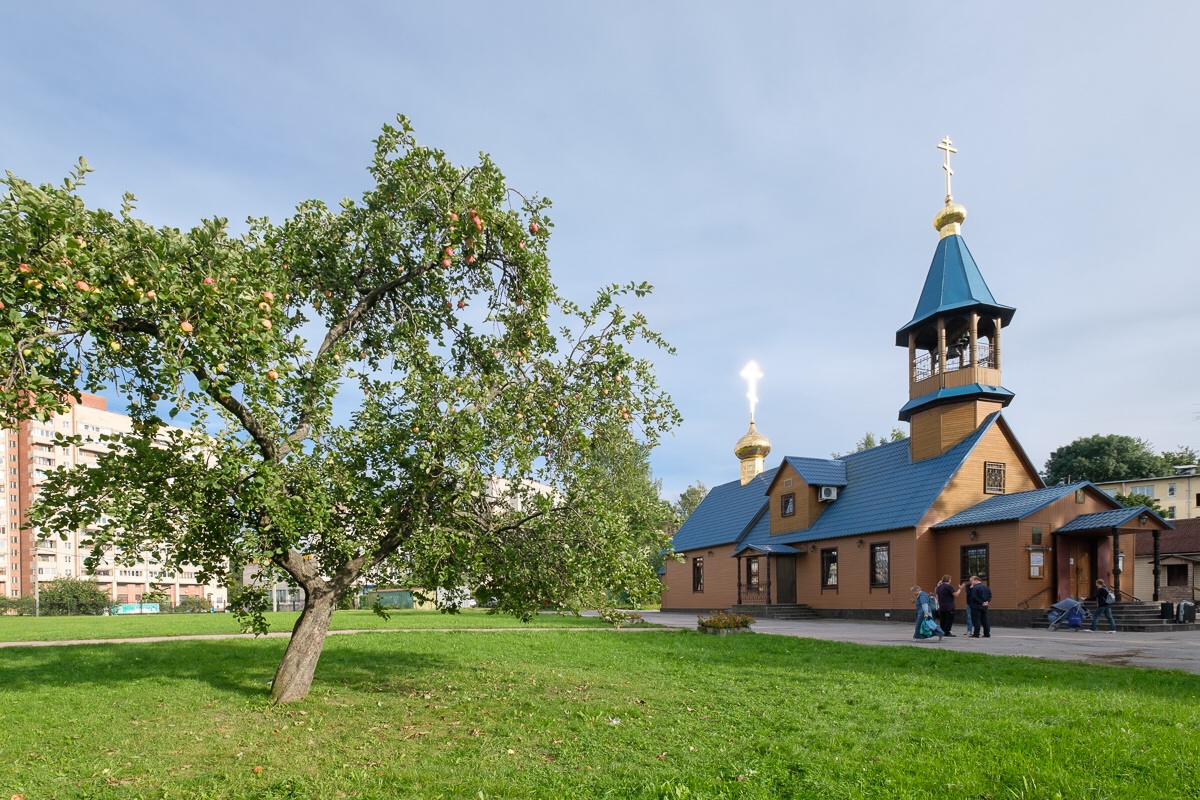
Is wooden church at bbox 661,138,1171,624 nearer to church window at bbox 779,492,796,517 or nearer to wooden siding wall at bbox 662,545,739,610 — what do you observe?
church window at bbox 779,492,796,517

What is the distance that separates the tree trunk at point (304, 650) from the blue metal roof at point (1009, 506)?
21.8m

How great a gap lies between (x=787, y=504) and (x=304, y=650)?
91.1 feet

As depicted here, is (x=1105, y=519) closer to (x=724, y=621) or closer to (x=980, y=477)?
(x=980, y=477)

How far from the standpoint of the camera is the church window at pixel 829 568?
3070cm

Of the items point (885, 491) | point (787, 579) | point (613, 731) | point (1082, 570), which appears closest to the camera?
point (613, 731)

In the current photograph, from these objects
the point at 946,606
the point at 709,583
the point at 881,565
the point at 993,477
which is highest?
the point at 993,477

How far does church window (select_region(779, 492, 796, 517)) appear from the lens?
34125 millimetres

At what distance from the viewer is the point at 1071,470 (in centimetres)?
5794

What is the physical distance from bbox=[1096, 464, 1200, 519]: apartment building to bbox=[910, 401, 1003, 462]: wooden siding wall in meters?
36.4

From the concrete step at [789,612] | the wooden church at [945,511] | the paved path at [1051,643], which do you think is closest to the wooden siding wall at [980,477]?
the wooden church at [945,511]

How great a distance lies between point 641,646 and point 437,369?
9307 millimetres

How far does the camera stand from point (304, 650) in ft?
31.5

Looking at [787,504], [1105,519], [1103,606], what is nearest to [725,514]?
[787,504]

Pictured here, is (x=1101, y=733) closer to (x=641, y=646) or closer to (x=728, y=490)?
(x=641, y=646)
